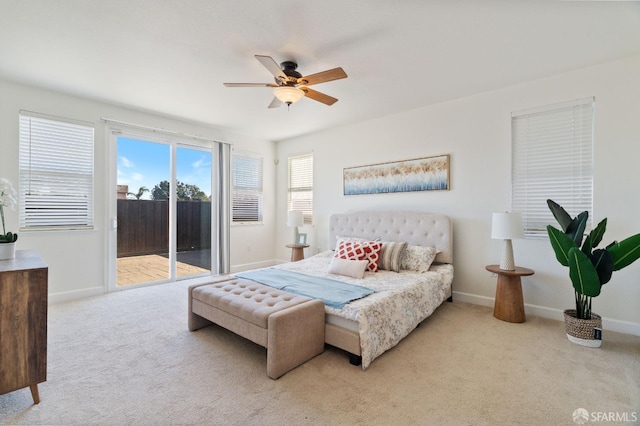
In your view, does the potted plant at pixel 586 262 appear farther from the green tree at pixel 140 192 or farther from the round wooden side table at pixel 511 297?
the green tree at pixel 140 192

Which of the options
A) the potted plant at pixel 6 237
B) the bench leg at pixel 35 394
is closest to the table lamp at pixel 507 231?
the bench leg at pixel 35 394

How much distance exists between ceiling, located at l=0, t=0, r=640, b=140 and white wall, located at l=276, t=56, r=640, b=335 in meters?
0.27

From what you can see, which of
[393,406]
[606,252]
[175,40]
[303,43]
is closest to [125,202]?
[175,40]

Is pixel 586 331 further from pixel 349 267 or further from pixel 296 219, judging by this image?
pixel 296 219

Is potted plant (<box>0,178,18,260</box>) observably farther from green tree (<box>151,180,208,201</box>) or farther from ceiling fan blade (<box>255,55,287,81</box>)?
green tree (<box>151,180,208,201</box>)

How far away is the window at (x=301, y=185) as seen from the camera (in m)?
5.73

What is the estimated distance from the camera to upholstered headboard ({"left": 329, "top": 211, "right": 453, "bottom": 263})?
3830 mm

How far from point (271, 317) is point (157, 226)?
3.55 m

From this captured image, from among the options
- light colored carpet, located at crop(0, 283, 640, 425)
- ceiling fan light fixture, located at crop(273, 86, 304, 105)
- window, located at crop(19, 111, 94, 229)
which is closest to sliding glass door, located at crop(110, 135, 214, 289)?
window, located at crop(19, 111, 94, 229)

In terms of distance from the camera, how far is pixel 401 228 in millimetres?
4227

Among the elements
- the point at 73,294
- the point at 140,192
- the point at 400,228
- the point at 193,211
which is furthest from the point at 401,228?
the point at 73,294

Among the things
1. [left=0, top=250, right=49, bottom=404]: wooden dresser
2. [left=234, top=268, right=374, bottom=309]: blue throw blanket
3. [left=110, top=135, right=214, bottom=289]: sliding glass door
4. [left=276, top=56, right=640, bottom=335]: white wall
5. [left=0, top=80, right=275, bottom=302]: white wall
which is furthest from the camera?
[left=110, top=135, right=214, bottom=289]: sliding glass door

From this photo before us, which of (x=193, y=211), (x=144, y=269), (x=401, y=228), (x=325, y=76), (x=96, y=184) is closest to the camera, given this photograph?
(x=325, y=76)

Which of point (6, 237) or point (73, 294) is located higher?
point (6, 237)
